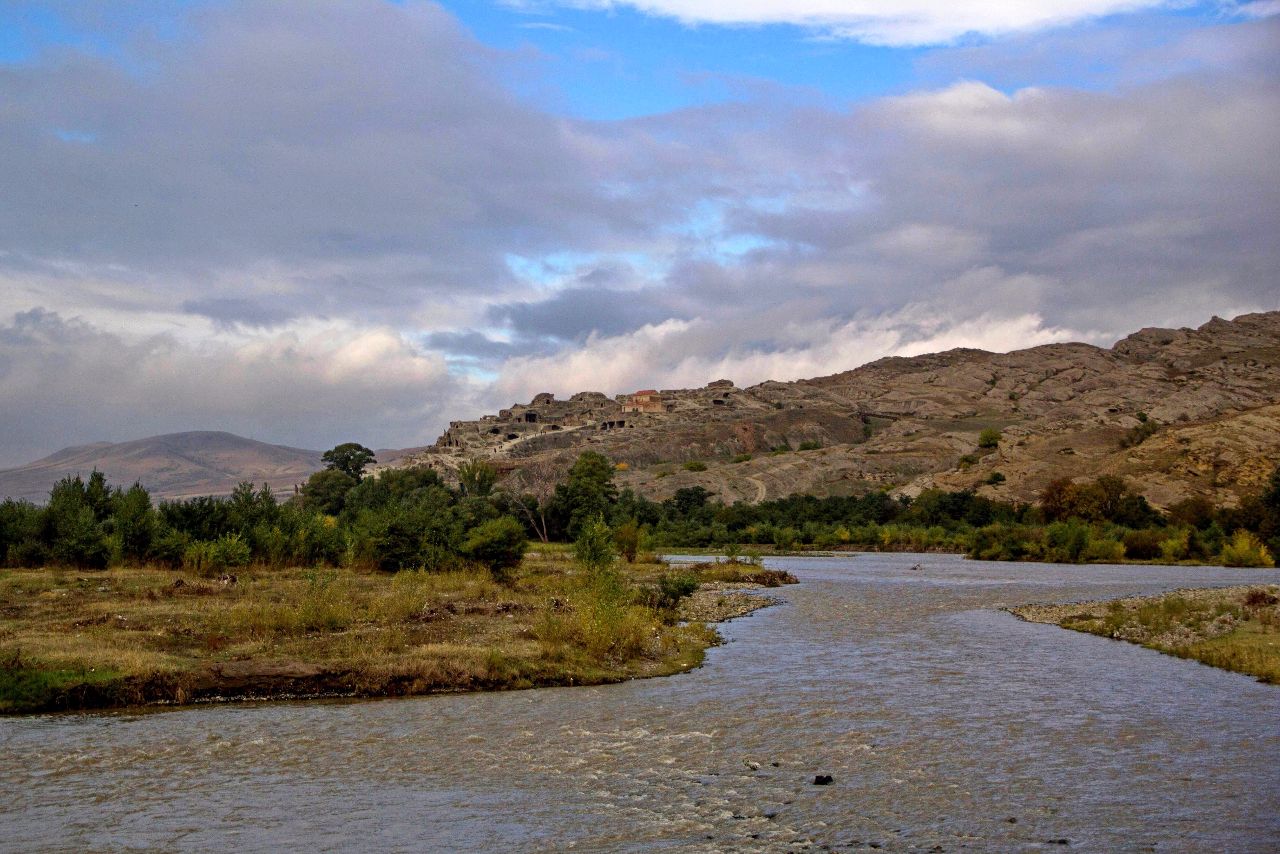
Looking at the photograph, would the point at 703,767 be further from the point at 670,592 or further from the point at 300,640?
the point at 670,592

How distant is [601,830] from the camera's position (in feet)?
40.9

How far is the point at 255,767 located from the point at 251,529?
1234 inches

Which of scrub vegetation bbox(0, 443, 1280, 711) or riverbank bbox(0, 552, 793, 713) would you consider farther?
scrub vegetation bbox(0, 443, 1280, 711)

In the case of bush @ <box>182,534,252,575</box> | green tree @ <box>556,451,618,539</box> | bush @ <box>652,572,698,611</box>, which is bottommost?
bush @ <box>652,572,698,611</box>

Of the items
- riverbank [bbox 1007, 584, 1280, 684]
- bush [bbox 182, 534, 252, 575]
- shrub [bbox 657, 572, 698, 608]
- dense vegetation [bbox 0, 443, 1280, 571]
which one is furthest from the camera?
dense vegetation [bbox 0, 443, 1280, 571]

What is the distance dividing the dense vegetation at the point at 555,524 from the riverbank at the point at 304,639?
17.7 ft

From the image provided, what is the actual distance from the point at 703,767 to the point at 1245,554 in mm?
65130

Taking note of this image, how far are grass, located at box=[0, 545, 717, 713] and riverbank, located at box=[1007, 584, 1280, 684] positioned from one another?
1262 centimetres

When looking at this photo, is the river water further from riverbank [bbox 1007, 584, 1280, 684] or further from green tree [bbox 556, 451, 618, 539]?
green tree [bbox 556, 451, 618, 539]

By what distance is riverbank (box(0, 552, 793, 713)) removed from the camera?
66.8 feet

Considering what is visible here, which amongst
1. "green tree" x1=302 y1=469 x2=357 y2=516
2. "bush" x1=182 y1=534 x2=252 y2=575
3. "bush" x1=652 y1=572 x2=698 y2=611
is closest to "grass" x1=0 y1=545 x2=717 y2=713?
"bush" x1=652 y1=572 x2=698 y2=611

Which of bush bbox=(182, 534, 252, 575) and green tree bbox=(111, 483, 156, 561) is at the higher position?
green tree bbox=(111, 483, 156, 561)

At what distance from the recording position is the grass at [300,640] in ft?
66.8

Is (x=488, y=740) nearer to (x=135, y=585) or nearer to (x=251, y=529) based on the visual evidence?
(x=135, y=585)
